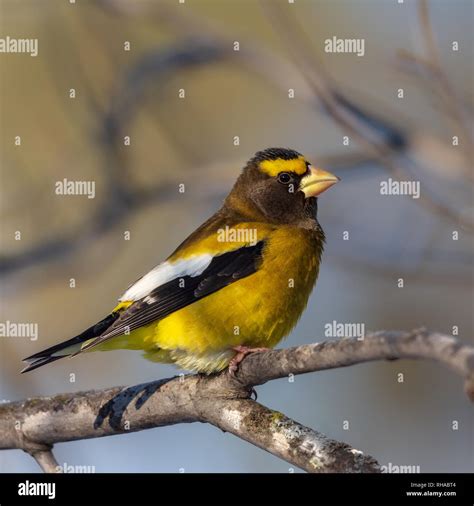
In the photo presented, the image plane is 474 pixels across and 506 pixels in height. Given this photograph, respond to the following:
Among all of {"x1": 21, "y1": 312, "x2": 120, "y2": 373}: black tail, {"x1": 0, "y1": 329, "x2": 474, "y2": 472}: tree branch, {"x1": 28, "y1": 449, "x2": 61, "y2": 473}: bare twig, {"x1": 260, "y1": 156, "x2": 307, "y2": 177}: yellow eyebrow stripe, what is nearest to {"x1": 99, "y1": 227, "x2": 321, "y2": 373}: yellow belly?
{"x1": 21, "y1": 312, "x2": 120, "y2": 373}: black tail

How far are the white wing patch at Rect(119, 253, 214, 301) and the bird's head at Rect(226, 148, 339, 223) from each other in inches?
30.9

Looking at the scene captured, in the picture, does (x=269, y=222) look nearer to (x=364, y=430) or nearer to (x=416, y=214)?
(x=416, y=214)

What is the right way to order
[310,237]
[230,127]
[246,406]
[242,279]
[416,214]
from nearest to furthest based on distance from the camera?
1. [246,406]
2. [242,279]
3. [310,237]
4. [416,214]
5. [230,127]

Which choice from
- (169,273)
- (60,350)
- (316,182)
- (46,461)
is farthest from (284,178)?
(46,461)

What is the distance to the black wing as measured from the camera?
5.95m

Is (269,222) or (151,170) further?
(151,170)

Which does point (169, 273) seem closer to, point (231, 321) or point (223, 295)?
point (223, 295)

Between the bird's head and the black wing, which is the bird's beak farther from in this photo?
the black wing

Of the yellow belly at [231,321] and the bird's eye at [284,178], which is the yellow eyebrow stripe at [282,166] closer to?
the bird's eye at [284,178]

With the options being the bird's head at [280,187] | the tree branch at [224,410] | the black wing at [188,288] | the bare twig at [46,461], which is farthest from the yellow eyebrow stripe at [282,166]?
the bare twig at [46,461]

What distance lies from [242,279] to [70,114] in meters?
4.64

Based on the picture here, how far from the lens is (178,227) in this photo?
10.2m

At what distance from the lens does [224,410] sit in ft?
17.4

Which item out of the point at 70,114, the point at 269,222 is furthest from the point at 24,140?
Result: the point at 269,222
